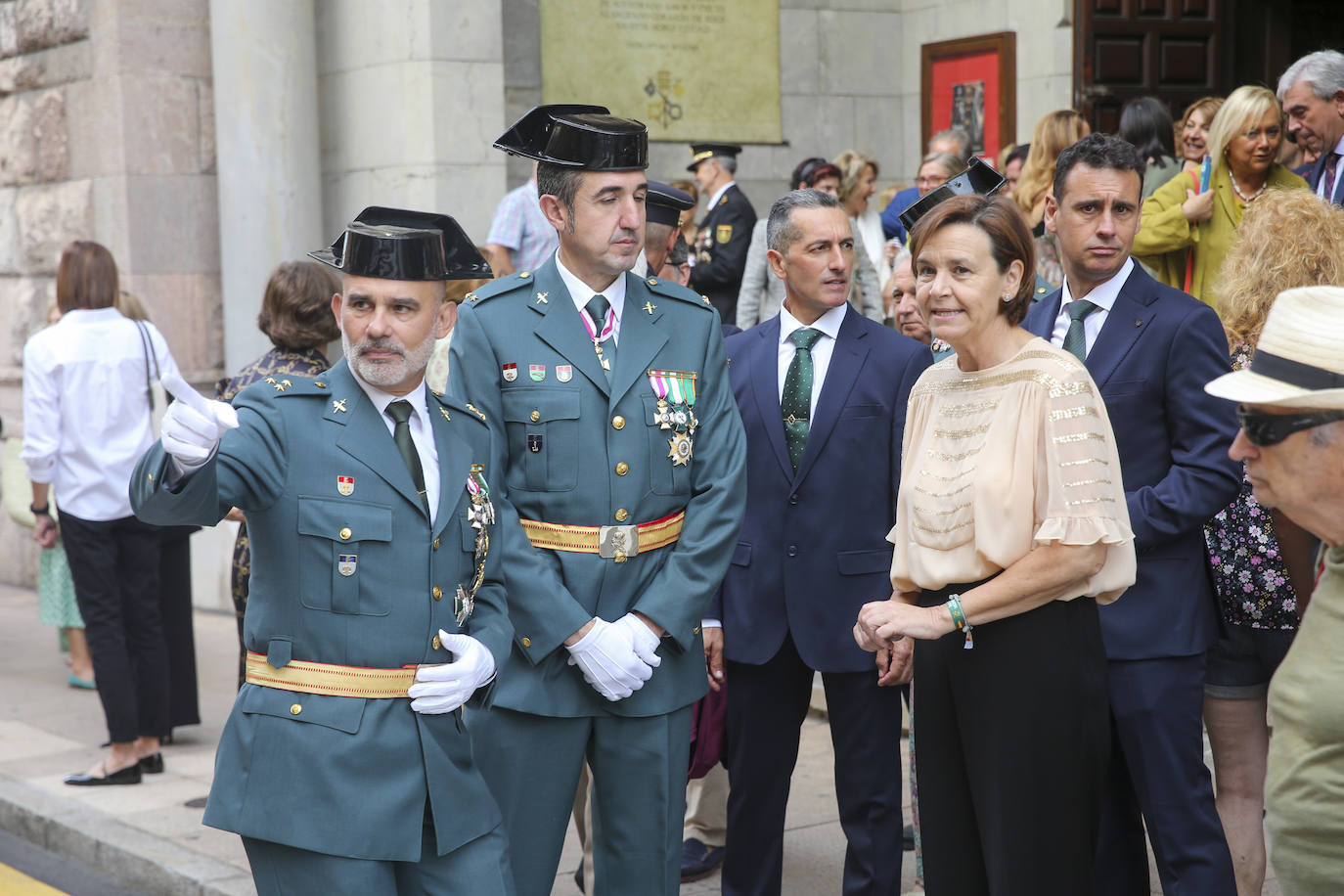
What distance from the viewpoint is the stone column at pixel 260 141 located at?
9.55 m

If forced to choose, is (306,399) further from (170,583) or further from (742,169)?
(742,169)

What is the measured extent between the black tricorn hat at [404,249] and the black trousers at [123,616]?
3576 mm

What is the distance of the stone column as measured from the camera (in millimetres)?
9547

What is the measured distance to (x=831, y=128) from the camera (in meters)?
11.0

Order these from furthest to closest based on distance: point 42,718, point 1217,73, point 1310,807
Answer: point 1217,73, point 42,718, point 1310,807

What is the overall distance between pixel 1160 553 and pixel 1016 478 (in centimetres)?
73

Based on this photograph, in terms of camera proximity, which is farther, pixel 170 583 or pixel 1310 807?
pixel 170 583

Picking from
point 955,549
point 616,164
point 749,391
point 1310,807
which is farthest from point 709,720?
point 1310,807

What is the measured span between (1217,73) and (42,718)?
25.5 ft

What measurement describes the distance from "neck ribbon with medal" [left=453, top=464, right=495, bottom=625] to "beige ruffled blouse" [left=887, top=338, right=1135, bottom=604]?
37.8 inches

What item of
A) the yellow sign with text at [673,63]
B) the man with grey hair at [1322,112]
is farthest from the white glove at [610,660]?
the yellow sign with text at [673,63]

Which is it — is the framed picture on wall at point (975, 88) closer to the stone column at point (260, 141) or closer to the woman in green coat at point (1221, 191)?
the woman in green coat at point (1221, 191)

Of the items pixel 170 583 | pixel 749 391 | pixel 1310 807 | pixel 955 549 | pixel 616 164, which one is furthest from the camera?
pixel 170 583

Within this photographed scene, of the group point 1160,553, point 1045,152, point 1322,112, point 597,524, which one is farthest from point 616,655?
point 1045,152
